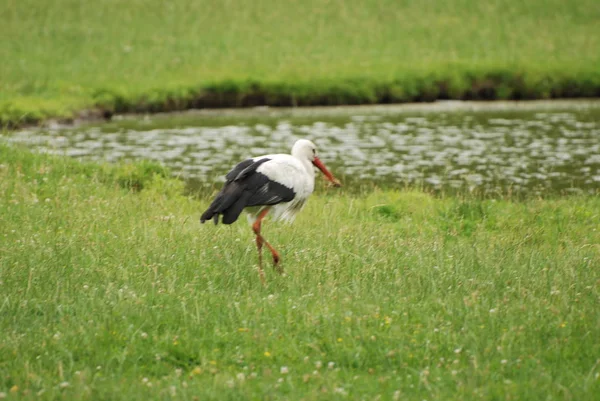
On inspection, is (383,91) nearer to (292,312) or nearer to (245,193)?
(245,193)

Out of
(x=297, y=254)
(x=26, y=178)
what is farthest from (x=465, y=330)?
(x=26, y=178)

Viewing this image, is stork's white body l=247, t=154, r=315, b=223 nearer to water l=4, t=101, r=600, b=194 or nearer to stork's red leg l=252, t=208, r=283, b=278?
stork's red leg l=252, t=208, r=283, b=278

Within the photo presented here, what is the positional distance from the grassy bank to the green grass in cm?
1882

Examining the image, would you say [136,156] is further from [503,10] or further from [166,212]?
[503,10]

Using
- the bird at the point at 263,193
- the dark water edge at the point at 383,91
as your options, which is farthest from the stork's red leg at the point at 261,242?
the dark water edge at the point at 383,91

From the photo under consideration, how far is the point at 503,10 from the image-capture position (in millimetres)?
43500

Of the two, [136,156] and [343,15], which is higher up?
[343,15]

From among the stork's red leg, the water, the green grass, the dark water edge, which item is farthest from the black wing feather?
the dark water edge

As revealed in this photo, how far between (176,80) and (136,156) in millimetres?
10525

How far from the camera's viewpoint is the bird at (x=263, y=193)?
9164mm

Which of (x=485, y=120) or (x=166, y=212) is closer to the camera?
(x=166, y=212)

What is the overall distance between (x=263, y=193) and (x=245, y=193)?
0.21 m

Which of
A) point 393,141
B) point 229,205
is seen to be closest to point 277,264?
point 229,205

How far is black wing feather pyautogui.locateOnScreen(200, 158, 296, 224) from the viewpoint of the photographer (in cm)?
916
